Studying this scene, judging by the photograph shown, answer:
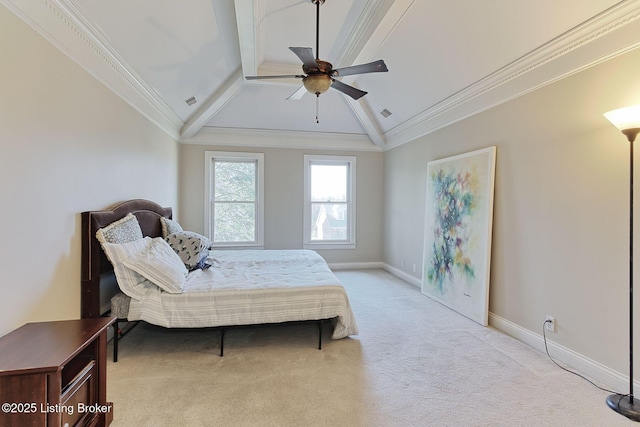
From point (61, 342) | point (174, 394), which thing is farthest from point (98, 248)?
point (174, 394)

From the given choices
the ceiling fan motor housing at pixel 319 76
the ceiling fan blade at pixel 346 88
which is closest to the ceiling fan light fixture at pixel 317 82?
the ceiling fan motor housing at pixel 319 76

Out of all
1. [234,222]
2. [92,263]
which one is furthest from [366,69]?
[234,222]

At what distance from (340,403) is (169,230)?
2.96 metres

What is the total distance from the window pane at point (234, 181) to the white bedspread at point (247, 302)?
2814mm

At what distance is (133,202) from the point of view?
3451 millimetres

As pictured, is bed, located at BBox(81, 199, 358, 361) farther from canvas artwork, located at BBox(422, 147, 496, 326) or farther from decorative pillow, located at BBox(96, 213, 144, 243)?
canvas artwork, located at BBox(422, 147, 496, 326)

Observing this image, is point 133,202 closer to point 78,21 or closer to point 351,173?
point 78,21

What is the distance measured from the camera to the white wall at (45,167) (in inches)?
71.9

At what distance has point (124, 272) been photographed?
2.70 metres

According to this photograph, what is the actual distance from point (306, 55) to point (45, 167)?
6.44 ft

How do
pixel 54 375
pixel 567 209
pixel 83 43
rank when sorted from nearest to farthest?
1. pixel 54 375
2. pixel 83 43
3. pixel 567 209

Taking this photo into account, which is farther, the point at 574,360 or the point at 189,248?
the point at 189,248

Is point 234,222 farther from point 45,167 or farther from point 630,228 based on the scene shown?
point 630,228

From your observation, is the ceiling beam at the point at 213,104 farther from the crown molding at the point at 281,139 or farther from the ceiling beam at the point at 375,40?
the ceiling beam at the point at 375,40
